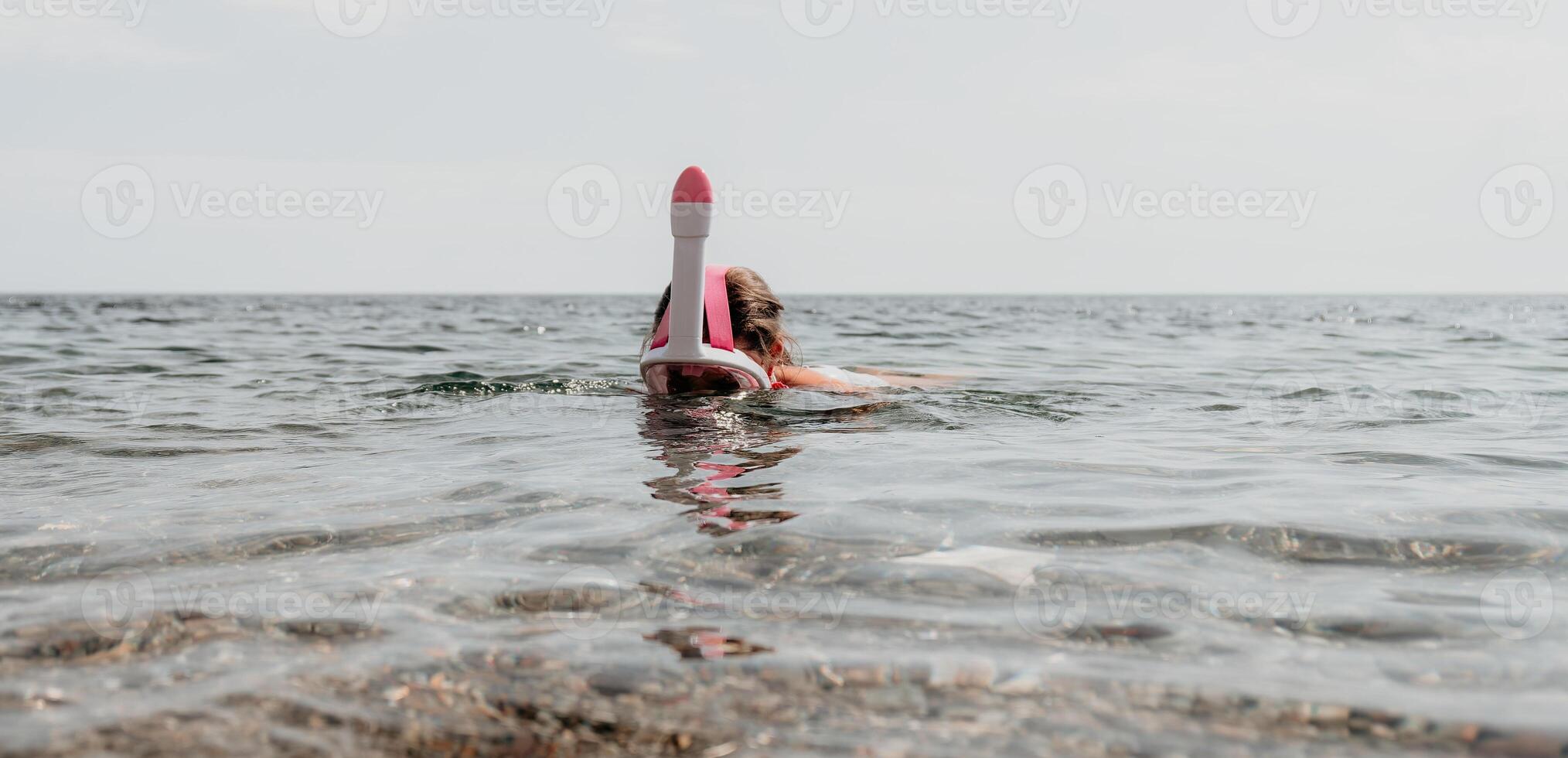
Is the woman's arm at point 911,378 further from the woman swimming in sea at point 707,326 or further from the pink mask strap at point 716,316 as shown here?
the pink mask strap at point 716,316

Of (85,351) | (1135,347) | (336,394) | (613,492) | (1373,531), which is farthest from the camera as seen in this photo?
(1135,347)

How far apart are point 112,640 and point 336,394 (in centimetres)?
548

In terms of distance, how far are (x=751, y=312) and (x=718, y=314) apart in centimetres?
45

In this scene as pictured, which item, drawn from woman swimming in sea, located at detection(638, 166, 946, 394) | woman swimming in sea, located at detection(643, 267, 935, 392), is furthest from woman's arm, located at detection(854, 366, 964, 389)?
woman swimming in sea, located at detection(643, 267, 935, 392)

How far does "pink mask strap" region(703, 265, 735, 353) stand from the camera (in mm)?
5531

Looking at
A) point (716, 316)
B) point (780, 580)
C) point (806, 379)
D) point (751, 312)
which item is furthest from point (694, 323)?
point (780, 580)

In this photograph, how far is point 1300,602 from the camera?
2412mm

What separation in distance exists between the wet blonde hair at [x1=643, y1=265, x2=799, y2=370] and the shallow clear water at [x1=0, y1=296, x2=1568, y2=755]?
1.52ft

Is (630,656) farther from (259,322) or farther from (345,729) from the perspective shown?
(259,322)

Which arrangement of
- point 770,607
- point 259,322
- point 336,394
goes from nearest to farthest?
point 770,607 < point 336,394 < point 259,322

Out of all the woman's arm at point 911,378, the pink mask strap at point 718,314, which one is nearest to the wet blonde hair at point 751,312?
the pink mask strap at point 718,314

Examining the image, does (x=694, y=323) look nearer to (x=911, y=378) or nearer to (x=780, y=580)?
→ (x=911, y=378)

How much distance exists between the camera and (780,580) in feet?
8.43

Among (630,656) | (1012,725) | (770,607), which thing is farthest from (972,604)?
(630,656)
